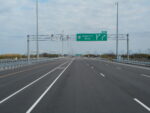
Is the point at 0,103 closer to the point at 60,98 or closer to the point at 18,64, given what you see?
the point at 60,98

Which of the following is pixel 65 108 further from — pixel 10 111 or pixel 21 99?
pixel 21 99

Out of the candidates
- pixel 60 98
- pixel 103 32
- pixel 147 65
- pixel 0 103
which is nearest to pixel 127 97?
pixel 60 98

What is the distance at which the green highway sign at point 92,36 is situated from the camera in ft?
211

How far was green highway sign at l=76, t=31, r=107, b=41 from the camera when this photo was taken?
64.2 m

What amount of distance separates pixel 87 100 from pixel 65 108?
1814 mm

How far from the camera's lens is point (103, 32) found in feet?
211

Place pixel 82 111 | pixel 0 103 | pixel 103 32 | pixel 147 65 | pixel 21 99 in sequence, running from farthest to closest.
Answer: pixel 103 32 → pixel 147 65 → pixel 21 99 → pixel 0 103 → pixel 82 111

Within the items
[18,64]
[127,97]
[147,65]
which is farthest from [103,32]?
[127,97]

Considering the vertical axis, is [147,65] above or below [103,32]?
below

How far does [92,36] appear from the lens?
6475cm

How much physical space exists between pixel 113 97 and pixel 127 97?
2.05ft

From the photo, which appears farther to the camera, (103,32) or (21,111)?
(103,32)

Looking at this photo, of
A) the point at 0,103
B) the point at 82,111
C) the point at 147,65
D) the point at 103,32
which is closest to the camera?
the point at 82,111

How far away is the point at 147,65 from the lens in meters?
42.3
